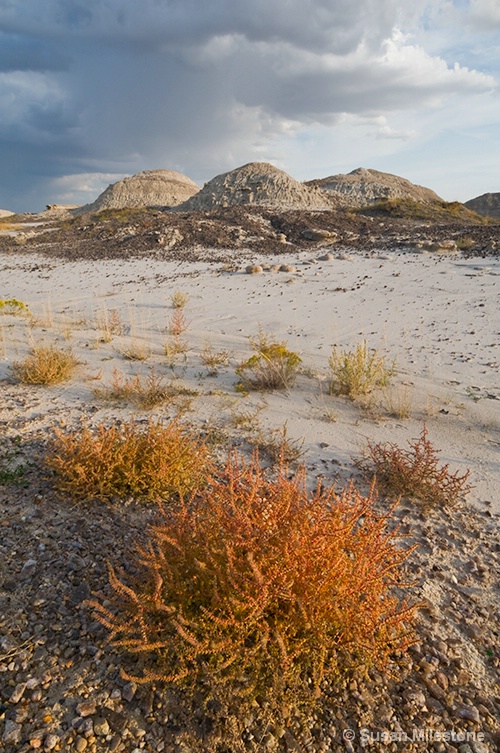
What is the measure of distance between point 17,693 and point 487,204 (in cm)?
5657

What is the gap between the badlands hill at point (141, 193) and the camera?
48.4 meters

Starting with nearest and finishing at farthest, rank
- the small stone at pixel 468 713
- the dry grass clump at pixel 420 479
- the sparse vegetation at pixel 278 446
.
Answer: the small stone at pixel 468 713 → the dry grass clump at pixel 420 479 → the sparse vegetation at pixel 278 446

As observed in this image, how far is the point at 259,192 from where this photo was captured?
32.2 meters

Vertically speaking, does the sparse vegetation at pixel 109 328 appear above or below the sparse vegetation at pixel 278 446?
above

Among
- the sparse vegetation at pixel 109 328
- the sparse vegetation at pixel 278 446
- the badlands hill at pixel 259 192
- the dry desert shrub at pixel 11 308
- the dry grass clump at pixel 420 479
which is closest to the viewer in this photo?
the dry grass clump at pixel 420 479

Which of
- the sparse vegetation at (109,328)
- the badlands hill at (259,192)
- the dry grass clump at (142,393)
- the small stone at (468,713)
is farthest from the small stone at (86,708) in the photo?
the badlands hill at (259,192)

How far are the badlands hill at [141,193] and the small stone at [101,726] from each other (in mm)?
49444

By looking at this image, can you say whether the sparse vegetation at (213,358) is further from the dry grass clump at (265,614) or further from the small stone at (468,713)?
the small stone at (468,713)

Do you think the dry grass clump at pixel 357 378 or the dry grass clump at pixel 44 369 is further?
the dry grass clump at pixel 44 369

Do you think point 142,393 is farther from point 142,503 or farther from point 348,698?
point 348,698

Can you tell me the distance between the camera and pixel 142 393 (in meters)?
5.00

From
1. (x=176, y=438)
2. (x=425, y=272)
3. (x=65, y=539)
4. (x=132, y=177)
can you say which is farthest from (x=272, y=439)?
(x=132, y=177)

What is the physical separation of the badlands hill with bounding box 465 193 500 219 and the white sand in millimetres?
39649

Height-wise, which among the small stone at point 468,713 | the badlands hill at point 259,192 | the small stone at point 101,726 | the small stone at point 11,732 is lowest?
the small stone at point 468,713
